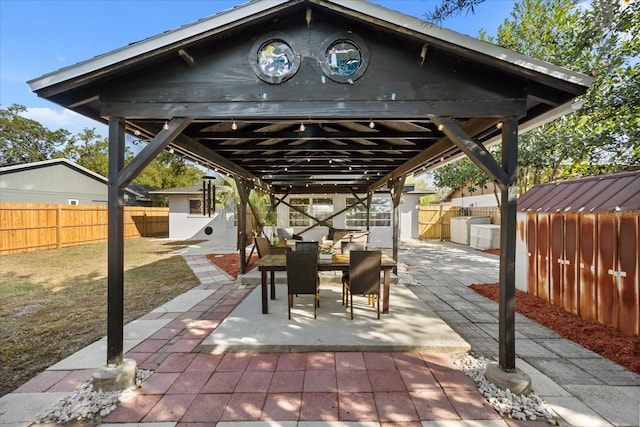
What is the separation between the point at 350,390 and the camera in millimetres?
2492

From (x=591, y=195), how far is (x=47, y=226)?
16.1 metres

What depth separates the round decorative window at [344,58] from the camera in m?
2.66

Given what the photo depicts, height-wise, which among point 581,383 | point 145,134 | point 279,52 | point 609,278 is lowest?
point 581,383

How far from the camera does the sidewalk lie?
2184 millimetres

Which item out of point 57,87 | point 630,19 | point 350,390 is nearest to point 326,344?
point 350,390

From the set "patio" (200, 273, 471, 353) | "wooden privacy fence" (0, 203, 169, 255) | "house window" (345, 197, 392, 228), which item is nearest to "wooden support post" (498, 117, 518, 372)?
"patio" (200, 273, 471, 353)

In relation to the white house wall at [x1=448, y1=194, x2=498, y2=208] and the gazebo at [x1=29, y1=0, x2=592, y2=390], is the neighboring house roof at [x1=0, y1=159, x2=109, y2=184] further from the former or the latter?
the white house wall at [x1=448, y1=194, x2=498, y2=208]

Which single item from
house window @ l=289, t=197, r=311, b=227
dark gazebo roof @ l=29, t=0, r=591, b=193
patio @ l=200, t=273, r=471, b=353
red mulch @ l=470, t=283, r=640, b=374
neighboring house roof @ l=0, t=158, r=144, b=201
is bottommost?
red mulch @ l=470, t=283, r=640, b=374

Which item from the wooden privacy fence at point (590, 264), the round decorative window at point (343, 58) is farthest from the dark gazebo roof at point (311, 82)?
the wooden privacy fence at point (590, 264)

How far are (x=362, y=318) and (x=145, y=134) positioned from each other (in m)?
3.64

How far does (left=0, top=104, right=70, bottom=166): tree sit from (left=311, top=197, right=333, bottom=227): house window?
30091 millimetres

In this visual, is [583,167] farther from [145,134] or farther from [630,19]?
[145,134]

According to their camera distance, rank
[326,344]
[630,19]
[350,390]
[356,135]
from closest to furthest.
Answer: [350,390] → [326,344] → [356,135] → [630,19]

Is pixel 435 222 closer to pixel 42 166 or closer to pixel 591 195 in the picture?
pixel 591 195
